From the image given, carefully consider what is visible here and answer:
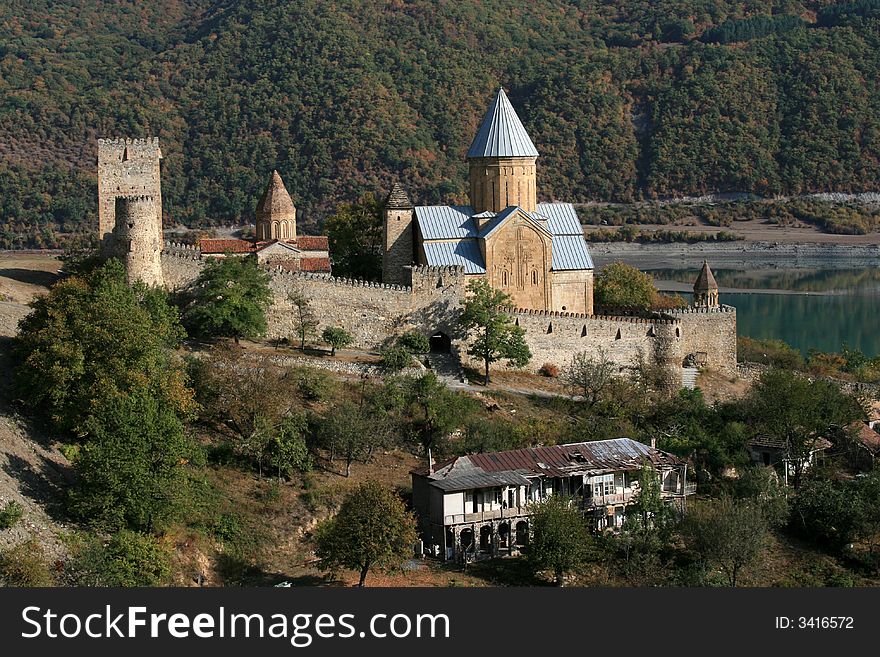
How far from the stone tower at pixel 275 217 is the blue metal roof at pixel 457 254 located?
6.73 metres

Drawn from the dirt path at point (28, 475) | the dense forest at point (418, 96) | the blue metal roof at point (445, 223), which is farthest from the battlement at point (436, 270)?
the dense forest at point (418, 96)

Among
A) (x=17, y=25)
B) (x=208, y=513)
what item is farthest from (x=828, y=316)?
(x=17, y=25)

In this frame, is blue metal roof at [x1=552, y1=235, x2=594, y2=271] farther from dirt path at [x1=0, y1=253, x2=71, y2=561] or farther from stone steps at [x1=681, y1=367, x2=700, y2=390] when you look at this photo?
dirt path at [x1=0, y1=253, x2=71, y2=561]

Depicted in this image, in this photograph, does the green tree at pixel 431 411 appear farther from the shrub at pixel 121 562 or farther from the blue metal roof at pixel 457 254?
the shrub at pixel 121 562

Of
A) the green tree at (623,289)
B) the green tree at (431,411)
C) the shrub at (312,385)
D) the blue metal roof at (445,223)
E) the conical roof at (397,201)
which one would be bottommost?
the green tree at (431,411)

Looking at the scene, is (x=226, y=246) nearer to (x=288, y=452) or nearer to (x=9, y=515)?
(x=288, y=452)

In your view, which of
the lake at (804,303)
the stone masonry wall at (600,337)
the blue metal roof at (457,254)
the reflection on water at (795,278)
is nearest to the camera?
the stone masonry wall at (600,337)

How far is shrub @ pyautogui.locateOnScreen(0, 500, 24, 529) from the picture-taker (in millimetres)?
23766

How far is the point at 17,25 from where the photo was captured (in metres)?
103

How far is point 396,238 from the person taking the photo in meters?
37.0

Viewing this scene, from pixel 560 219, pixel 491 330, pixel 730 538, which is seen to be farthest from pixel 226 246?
pixel 730 538

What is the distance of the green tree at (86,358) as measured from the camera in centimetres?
2738

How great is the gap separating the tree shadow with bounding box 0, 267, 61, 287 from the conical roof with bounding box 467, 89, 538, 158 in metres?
10.3

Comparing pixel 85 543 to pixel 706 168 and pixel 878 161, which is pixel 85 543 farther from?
pixel 878 161
